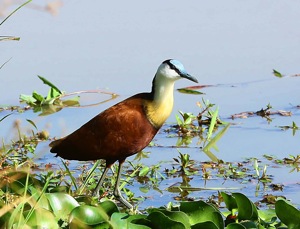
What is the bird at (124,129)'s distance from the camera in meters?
5.00

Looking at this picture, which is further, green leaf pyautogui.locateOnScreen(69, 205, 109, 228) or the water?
the water

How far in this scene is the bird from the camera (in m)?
5.00

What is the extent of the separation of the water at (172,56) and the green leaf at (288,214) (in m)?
1.68

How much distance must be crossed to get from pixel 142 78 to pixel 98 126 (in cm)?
180

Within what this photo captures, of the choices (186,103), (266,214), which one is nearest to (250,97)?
(186,103)

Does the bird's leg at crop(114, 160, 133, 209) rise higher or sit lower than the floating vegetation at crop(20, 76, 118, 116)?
lower

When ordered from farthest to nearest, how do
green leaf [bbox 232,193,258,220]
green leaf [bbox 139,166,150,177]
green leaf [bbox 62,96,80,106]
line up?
green leaf [bbox 62,96,80,106] < green leaf [bbox 139,166,150,177] < green leaf [bbox 232,193,258,220]

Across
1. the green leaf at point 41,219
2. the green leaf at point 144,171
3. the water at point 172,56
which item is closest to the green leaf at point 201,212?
the green leaf at point 41,219

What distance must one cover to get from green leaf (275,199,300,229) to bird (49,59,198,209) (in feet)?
4.10

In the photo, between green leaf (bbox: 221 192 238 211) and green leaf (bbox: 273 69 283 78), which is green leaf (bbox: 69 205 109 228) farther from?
green leaf (bbox: 273 69 283 78)

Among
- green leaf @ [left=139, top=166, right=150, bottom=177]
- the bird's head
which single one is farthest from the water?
the bird's head

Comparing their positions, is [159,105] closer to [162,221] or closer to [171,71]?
[171,71]

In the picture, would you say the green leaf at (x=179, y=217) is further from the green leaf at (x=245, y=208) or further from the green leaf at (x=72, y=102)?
the green leaf at (x=72, y=102)

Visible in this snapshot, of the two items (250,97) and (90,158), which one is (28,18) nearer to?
(250,97)
